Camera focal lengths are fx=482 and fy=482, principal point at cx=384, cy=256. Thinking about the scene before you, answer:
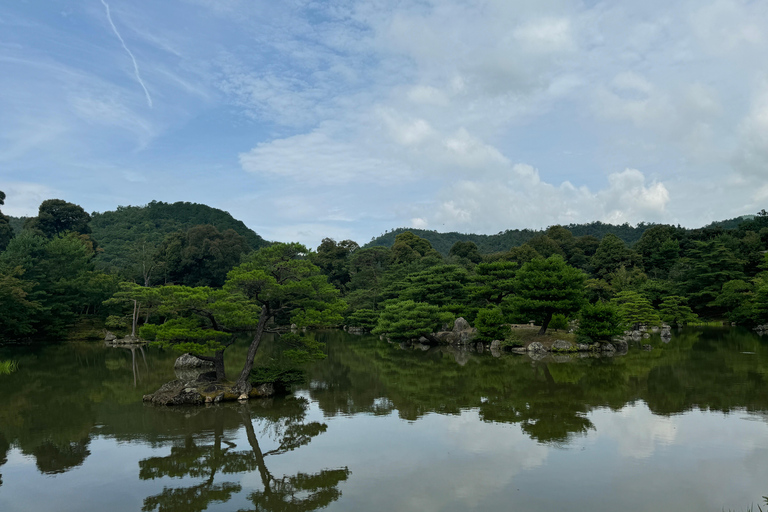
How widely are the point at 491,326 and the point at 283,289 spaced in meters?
14.0

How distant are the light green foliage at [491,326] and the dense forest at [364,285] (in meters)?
0.05

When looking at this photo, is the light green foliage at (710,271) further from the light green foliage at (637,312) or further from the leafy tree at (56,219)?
the leafy tree at (56,219)

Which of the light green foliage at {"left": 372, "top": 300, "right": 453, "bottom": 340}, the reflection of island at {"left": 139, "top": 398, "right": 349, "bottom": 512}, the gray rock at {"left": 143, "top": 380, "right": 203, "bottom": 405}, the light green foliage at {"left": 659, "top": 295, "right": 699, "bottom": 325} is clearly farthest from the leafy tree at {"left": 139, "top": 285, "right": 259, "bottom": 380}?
the light green foliage at {"left": 659, "top": 295, "right": 699, "bottom": 325}

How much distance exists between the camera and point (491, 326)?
74.9 ft

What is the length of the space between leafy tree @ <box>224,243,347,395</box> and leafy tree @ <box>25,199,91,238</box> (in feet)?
138

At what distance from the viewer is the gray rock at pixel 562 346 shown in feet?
68.1

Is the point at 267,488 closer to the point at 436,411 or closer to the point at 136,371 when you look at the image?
the point at 436,411

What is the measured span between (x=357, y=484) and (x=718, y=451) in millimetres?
5625

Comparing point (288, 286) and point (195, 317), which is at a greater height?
point (288, 286)

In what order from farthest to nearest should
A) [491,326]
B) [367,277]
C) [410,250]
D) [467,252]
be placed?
[467,252] → [410,250] → [367,277] → [491,326]

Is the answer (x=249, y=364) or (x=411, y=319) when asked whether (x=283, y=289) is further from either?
(x=411, y=319)

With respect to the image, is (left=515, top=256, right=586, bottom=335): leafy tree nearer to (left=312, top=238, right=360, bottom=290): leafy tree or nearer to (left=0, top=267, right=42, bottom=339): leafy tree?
(left=0, top=267, right=42, bottom=339): leafy tree

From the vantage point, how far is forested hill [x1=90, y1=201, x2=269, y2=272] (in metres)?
58.5

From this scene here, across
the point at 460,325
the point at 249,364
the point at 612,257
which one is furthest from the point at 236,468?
the point at 612,257
